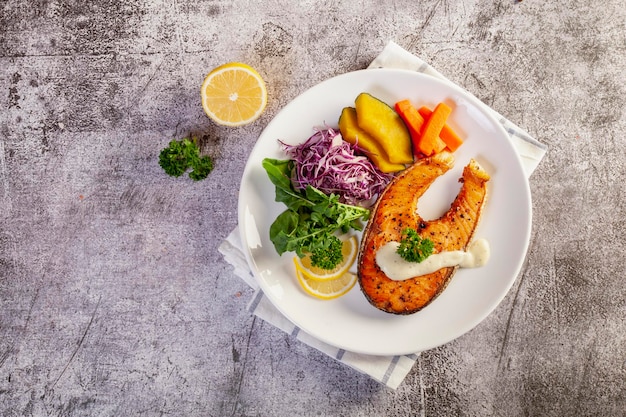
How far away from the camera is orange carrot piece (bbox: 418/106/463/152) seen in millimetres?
3025

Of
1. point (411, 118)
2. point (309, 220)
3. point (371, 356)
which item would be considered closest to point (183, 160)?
point (309, 220)

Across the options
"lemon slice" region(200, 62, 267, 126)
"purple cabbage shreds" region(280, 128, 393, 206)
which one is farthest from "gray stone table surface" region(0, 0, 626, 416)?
"purple cabbage shreds" region(280, 128, 393, 206)

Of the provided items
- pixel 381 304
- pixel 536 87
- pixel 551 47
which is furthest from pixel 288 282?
pixel 551 47

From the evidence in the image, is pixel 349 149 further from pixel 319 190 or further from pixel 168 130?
pixel 168 130

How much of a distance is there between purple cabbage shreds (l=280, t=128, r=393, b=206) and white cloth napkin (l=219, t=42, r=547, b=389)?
567mm

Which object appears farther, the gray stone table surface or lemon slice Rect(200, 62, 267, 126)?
the gray stone table surface

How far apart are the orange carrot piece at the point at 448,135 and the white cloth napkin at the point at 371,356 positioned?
1.09 ft

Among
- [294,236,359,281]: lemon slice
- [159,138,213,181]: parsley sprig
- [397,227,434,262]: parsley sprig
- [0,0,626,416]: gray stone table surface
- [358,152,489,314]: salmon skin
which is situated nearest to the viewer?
[397,227,434,262]: parsley sprig

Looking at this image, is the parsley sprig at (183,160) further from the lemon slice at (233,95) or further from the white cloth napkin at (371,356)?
the white cloth napkin at (371,356)

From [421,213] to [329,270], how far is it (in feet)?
2.12

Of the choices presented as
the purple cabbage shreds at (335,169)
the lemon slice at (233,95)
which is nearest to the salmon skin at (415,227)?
the purple cabbage shreds at (335,169)

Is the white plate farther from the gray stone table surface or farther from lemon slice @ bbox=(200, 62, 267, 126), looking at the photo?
the gray stone table surface

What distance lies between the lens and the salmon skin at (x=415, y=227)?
2906 millimetres

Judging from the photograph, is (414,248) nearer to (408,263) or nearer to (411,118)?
(408,263)
